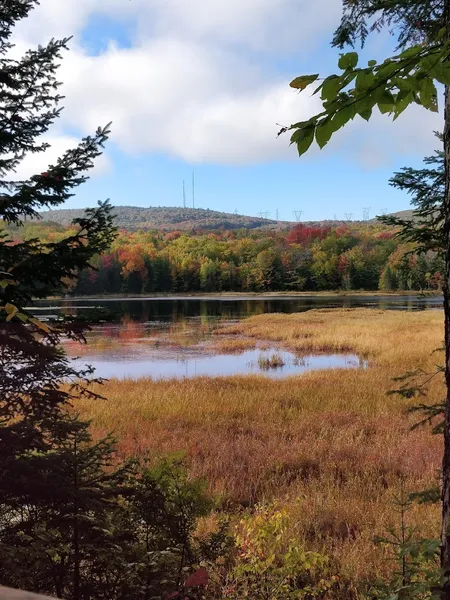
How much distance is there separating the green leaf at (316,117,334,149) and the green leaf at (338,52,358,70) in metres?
0.18

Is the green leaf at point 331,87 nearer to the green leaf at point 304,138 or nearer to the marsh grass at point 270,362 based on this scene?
the green leaf at point 304,138

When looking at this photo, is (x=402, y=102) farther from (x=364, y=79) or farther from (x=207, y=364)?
(x=207, y=364)

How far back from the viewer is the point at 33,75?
462 cm

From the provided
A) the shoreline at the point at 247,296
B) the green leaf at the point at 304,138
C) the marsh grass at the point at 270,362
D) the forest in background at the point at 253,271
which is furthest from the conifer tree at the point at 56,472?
the forest in background at the point at 253,271

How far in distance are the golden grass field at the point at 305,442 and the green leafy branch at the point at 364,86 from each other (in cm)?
317

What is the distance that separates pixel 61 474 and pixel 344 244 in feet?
476

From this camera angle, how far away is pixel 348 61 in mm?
1540

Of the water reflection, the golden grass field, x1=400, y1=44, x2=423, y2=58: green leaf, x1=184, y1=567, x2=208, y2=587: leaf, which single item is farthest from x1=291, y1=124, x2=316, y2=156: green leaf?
the water reflection

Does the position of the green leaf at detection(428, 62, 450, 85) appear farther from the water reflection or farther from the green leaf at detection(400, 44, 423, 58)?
the water reflection

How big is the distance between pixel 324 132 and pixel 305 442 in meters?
8.41

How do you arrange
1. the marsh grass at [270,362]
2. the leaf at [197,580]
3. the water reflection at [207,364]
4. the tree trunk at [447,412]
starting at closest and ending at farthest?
the leaf at [197,580] → the tree trunk at [447,412] → the water reflection at [207,364] → the marsh grass at [270,362]

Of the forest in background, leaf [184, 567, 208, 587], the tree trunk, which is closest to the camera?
leaf [184, 567, 208, 587]

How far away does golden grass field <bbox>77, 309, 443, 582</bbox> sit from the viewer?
18.1ft

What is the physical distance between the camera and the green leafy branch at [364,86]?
1.57 m
